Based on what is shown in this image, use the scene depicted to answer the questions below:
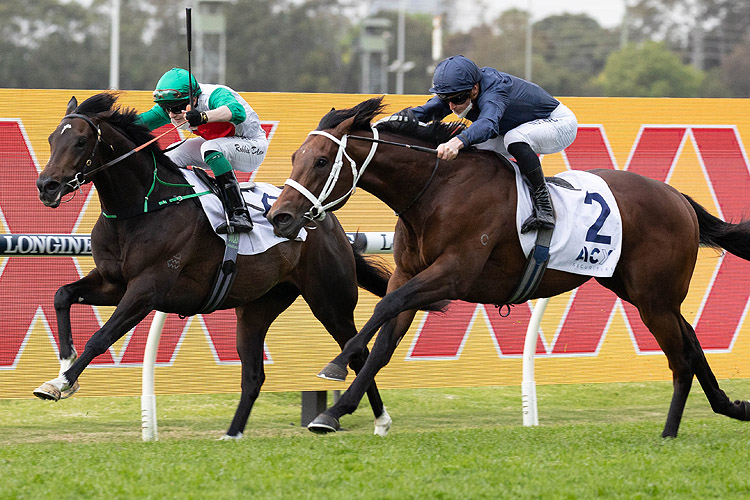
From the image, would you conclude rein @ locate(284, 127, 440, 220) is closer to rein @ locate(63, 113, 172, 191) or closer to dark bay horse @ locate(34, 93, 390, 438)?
dark bay horse @ locate(34, 93, 390, 438)

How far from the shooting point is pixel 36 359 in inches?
273

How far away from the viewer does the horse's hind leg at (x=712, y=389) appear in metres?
5.97

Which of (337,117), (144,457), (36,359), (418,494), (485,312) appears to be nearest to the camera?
(418,494)

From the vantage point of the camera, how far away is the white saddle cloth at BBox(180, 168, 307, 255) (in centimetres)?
596

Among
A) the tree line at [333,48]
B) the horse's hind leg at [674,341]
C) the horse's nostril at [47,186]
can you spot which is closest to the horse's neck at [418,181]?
the horse's hind leg at [674,341]

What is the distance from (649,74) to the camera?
172ft

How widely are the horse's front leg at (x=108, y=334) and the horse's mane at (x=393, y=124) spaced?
1361 millimetres

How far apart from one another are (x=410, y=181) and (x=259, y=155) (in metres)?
1.41

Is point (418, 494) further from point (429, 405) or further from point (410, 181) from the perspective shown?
point (429, 405)

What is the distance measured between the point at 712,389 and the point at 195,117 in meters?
3.37

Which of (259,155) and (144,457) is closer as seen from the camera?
(144,457)

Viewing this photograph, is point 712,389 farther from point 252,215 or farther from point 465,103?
point 252,215

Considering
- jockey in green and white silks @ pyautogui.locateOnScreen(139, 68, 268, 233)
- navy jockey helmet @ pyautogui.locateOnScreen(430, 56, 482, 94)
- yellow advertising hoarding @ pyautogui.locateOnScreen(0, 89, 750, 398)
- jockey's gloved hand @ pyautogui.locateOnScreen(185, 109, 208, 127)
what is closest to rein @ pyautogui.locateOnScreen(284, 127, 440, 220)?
navy jockey helmet @ pyautogui.locateOnScreen(430, 56, 482, 94)

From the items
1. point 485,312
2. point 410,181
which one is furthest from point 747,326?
point 410,181
